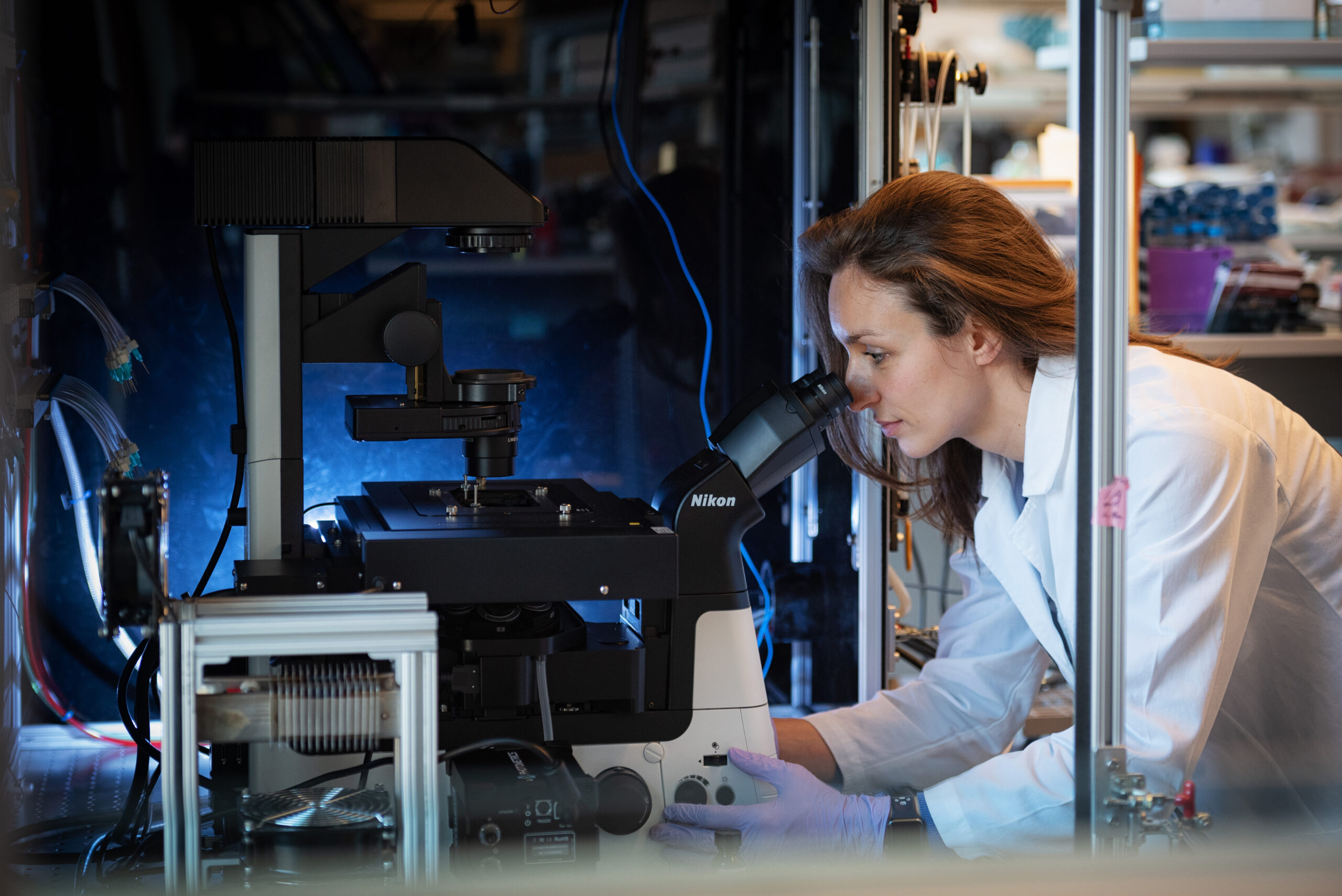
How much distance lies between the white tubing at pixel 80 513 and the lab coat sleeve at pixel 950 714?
2.93 feet

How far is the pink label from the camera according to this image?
832 mm

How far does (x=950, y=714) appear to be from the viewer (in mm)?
1555

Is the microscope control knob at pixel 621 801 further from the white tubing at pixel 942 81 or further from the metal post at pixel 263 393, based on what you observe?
the white tubing at pixel 942 81

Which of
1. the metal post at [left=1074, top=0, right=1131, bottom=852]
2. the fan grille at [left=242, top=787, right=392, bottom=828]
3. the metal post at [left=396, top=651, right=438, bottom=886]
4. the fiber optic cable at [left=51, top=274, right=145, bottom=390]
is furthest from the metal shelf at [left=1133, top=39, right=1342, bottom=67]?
the fiber optic cable at [left=51, top=274, right=145, bottom=390]

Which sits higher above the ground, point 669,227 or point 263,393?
point 669,227

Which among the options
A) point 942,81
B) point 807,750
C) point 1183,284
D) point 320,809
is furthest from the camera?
point 1183,284

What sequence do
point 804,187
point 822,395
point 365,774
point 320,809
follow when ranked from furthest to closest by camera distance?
1. point 804,187
2. point 822,395
3. point 365,774
4. point 320,809

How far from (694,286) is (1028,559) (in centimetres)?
66

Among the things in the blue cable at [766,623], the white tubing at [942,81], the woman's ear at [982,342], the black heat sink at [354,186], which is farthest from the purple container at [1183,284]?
the black heat sink at [354,186]

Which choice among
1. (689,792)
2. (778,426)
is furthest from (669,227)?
(689,792)

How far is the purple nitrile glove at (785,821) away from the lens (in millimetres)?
1147

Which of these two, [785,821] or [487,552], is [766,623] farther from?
[487,552]

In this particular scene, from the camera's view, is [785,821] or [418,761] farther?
[785,821]

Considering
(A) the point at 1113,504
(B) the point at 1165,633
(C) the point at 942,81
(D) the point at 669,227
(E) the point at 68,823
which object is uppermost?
(C) the point at 942,81
